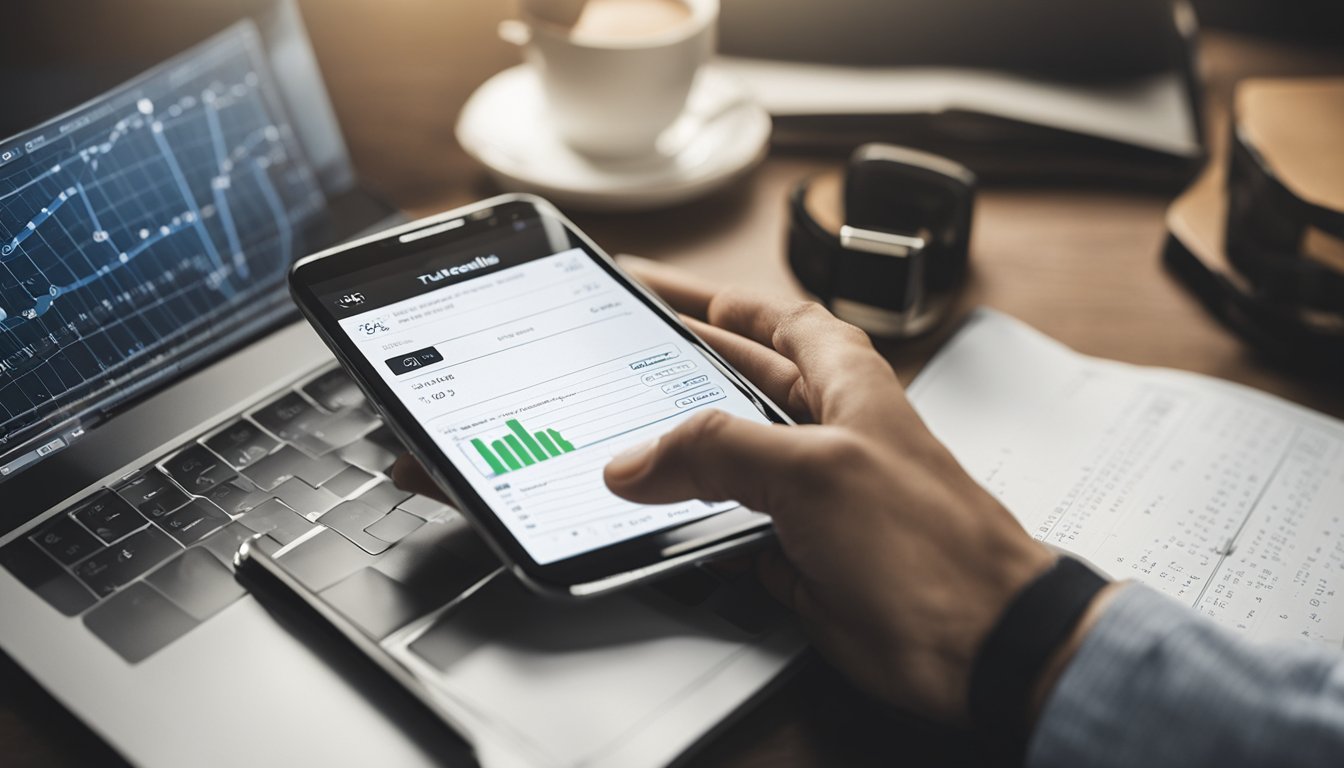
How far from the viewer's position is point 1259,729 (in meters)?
0.39

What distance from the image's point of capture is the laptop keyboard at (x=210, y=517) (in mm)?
489

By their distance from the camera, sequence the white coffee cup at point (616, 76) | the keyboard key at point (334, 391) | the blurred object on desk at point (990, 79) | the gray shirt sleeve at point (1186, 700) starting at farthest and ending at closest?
the blurred object on desk at point (990, 79) → the white coffee cup at point (616, 76) → the keyboard key at point (334, 391) → the gray shirt sleeve at point (1186, 700)

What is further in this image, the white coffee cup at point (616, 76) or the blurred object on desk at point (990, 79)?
the blurred object on desk at point (990, 79)

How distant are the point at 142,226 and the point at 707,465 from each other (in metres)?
0.39

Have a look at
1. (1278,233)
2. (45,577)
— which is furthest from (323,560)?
(1278,233)

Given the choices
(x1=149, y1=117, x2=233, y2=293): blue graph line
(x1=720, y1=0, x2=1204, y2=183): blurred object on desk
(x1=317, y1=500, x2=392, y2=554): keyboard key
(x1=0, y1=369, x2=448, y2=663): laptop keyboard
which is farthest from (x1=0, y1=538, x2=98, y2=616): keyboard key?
(x1=720, y1=0, x2=1204, y2=183): blurred object on desk

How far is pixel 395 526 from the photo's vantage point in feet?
1.72

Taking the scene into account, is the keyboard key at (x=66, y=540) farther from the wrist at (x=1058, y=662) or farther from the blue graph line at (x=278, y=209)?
the wrist at (x=1058, y=662)

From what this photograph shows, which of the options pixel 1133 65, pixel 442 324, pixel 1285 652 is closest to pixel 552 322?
pixel 442 324

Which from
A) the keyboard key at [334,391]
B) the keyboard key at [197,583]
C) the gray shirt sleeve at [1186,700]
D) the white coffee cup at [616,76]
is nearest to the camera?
the gray shirt sleeve at [1186,700]

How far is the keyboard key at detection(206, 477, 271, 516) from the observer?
1.77ft

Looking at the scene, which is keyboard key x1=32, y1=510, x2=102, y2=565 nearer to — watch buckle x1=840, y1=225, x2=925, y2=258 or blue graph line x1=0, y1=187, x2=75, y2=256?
blue graph line x1=0, y1=187, x2=75, y2=256

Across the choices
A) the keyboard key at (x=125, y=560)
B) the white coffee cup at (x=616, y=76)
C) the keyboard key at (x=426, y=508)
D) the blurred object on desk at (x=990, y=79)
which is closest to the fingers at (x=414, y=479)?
the keyboard key at (x=426, y=508)

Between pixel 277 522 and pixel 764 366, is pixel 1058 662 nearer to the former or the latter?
pixel 764 366
